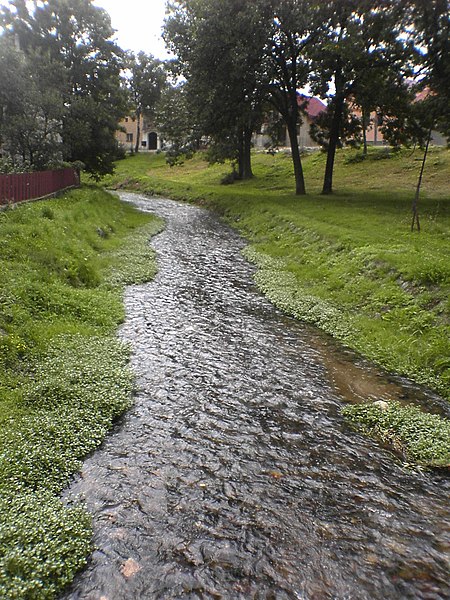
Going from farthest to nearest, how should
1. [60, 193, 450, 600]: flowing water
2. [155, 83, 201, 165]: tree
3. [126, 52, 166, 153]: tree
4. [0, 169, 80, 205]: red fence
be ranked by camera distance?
[126, 52, 166, 153]: tree, [155, 83, 201, 165]: tree, [0, 169, 80, 205]: red fence, [60, 193, 450, 600]: flowing water

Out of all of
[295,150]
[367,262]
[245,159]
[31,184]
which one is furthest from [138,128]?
[367,262]

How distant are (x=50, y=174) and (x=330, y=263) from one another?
20.2 m

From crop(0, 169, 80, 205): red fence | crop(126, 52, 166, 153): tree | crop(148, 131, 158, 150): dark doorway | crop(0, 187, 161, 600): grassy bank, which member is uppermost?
crop(126, 52, 166, 153): tree

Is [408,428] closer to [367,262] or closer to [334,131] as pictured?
[367,262]

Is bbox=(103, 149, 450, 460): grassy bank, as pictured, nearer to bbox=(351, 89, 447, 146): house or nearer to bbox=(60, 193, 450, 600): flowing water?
bbox=(60, 193, 450, 600): flowing water

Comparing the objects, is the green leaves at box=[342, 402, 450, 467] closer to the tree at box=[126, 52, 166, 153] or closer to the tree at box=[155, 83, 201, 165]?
the tree at box=[155, 83, 201, 165]

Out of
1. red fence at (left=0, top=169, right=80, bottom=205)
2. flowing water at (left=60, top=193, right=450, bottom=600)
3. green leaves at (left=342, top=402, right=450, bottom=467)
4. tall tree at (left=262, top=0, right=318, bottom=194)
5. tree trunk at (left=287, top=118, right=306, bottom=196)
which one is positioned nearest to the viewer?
flowing water at (left=60, top=193, right=450, bottom=600)

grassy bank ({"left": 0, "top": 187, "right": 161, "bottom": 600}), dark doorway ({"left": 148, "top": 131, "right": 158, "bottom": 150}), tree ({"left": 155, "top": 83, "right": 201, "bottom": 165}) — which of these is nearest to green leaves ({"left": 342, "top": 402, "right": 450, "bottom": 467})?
grassy bank ({"left": 0, "top": 187, "right": 161, "bottom": 600})

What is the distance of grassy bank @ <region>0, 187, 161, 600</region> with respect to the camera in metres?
5.81

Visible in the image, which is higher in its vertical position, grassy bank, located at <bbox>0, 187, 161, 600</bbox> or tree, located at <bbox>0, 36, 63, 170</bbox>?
tree, located at <bbox>0, 36, 63, 170</bbox>

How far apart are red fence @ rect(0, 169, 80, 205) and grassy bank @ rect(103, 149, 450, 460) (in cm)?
1265

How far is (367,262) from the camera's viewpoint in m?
17.5

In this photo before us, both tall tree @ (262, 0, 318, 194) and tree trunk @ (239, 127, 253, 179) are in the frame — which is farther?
tree trunk @ (239, 127, 253, 179)

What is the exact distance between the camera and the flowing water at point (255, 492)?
558 centimetres
